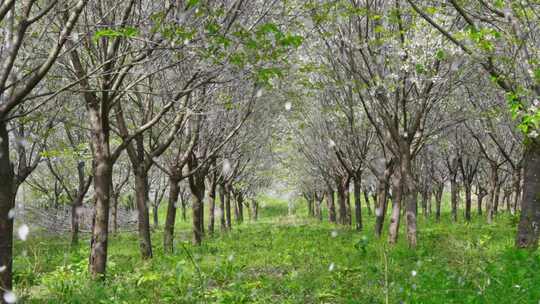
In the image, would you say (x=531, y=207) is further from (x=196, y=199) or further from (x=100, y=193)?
(x=196, y=199)

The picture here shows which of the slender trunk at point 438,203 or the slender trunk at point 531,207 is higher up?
the slender trunk at point 531,207

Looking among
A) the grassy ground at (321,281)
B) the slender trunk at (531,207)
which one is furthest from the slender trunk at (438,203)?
the slender trunk at (531,207)

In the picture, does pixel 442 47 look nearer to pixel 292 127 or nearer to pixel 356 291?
pixel 356 291

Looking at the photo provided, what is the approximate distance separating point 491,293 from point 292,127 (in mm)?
19904

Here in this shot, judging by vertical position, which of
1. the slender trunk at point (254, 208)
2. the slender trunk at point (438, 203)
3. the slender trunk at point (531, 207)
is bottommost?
the slender trunk at point (254, 208)

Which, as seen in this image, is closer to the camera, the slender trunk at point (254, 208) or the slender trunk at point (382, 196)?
the slender trunk at point (382, 196)

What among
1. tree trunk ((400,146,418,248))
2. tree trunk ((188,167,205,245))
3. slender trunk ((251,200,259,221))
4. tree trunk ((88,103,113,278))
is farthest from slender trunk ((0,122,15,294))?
slender trunk ((251,200,259,221))

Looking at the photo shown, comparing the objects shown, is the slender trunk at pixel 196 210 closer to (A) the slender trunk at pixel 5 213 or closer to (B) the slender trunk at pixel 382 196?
(B) the slender trunk at pixel 382 196

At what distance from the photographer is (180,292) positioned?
24.3ft

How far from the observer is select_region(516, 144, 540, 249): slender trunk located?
10062 millimetres

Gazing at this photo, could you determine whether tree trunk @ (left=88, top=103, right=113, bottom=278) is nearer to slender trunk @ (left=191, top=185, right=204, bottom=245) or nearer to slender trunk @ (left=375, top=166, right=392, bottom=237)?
slender trunk @ (left=191, top=185, right=204, bottom=245)

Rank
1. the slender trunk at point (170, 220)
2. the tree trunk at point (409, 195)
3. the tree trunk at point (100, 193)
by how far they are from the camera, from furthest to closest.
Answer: the slender trunk at point (170, 220), the tree trunk at point (409, 195), the tree trunk at point (100, 193)

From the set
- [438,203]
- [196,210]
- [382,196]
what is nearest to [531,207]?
[382,196]

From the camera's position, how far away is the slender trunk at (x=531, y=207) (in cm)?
1006
